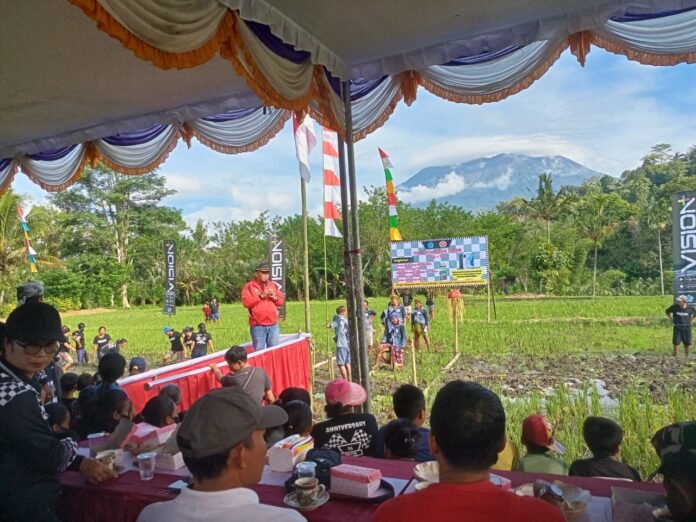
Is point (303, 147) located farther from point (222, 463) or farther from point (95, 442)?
point (222, 463)

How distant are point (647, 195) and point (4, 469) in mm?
28823

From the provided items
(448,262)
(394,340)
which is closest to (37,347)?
(448,262)

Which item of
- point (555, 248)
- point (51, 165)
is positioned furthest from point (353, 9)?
point (555, 248)

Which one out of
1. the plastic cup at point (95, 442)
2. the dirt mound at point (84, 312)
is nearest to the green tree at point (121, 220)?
the dirt mound at point (84, 312)

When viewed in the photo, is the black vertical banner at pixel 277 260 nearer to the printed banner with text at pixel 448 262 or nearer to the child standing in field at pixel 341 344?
the child standing in field at pixel 341 344

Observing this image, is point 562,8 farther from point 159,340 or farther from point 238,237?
point 238,237

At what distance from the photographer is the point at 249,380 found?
11.4 feet

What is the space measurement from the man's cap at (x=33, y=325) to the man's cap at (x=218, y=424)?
691 mm

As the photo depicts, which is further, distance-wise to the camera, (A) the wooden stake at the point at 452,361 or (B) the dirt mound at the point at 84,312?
(B) the dirt mound at the point at 84,312

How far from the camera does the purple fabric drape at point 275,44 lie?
2.37 metres

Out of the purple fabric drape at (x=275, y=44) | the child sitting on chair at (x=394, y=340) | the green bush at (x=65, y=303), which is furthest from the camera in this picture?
the green bush at (x=65, y=303)

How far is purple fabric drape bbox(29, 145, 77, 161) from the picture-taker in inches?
184

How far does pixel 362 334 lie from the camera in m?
3.37

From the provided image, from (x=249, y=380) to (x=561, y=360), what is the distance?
7610 mm
